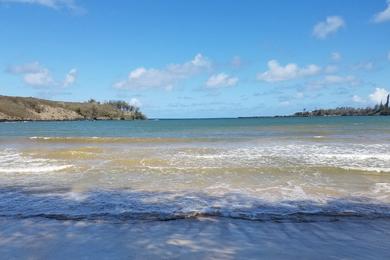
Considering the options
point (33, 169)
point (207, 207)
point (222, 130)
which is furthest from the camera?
point (222, 130)

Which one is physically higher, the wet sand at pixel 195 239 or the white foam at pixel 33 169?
the wet sand at pixel 195 239

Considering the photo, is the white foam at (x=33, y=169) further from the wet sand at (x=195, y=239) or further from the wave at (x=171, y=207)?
the wet sand at (x=195, y=239)

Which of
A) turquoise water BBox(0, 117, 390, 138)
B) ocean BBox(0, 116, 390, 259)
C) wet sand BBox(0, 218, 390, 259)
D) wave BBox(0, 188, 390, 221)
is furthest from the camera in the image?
turquoise water BBox(0, 117, 390, 138)

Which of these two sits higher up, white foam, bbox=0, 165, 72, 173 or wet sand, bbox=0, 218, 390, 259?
wet sand, bbox=0, 218, 390, 259

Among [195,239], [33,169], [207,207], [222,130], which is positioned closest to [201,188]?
[207,207]

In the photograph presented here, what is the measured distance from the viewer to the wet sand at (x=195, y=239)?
6.46 metres

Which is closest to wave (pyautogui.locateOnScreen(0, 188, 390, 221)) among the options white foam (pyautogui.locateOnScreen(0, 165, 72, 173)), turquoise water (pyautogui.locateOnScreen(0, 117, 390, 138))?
white foam (pyautogui.locateOnScreen(0, 165, 72, 173))

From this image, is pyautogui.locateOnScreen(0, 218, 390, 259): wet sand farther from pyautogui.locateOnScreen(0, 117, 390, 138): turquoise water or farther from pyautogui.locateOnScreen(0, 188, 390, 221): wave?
pyautogui.locateOnScreen(0, 117, 390, 138): turquoise water

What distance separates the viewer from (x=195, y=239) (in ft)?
23.9

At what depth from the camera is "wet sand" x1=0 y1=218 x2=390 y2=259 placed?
6.46 metres

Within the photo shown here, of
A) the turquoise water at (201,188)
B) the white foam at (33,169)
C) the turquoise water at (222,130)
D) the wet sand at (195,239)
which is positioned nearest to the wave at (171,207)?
the turquoise water at (201,188)

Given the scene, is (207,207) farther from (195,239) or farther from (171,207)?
(195,239)

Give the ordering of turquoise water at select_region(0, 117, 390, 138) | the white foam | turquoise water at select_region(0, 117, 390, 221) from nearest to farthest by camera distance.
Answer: turquoise water at select_region(0, 117, 390, 221) → the white foam → turquoise water at select_region(0, 117, 390, 138)

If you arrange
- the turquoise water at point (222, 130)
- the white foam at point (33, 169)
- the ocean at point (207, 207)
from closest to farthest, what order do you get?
the ocean at point (207, 207)
the white foam at point (33, 169)
the turquoise water at point (222, 130)
